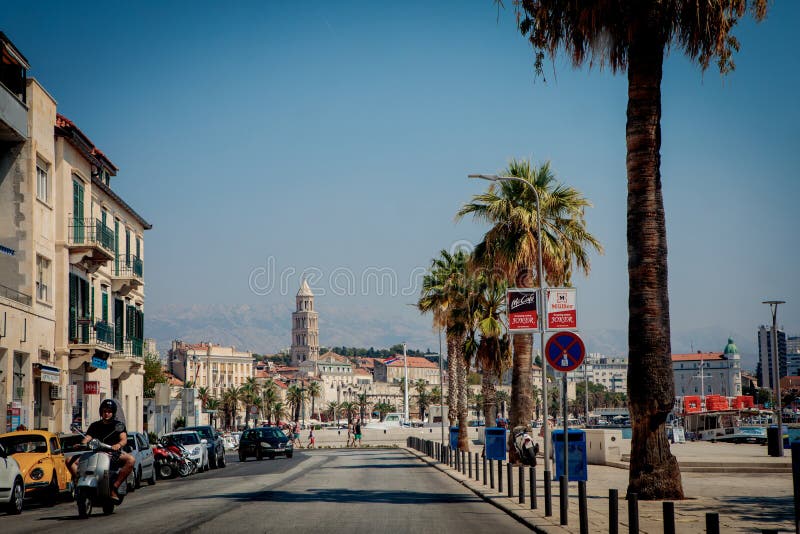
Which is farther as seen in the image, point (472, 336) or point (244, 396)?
point (244, 396)

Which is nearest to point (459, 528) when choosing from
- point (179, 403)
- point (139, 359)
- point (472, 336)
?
point (472, 336)

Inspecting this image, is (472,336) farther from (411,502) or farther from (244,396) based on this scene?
(244,396)

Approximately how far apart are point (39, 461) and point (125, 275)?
27.5m

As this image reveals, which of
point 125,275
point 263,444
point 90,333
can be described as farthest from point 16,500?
point 263,444

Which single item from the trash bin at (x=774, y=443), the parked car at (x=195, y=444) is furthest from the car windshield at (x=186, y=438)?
the trash bin at (x=774, y=443)

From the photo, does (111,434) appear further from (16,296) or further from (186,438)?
(186,438)

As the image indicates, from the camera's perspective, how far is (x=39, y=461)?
821 inches

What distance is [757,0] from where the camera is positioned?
18.1m

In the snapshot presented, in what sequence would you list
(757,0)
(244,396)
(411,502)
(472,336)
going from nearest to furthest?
(757,0) → (411,502) → (472,336) → (244,396)

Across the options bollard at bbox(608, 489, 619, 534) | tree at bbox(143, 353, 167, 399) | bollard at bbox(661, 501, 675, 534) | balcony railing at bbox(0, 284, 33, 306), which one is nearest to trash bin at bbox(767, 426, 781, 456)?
balcony railing at bbox(0, 284, 33, 306)

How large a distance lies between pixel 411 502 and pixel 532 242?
14.7 metres

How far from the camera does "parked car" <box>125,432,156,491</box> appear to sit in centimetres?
2738

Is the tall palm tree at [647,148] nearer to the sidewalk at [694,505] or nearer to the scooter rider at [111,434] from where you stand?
the sidewalk at [694,505]

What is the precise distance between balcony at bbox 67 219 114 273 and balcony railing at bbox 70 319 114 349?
7.90ft
